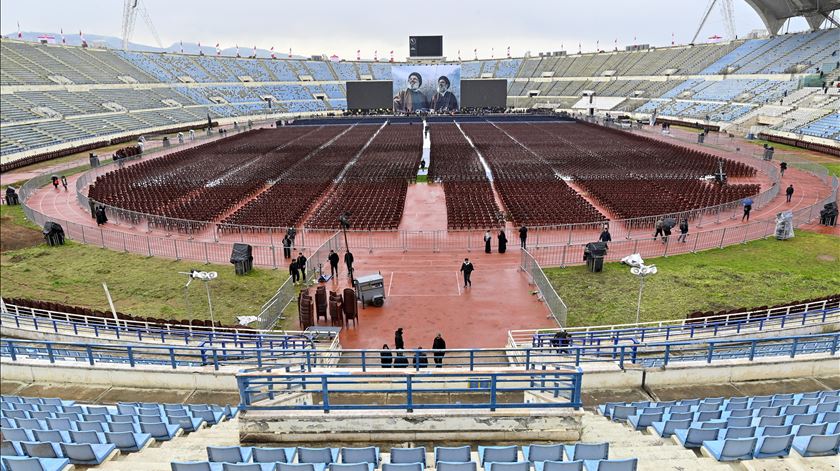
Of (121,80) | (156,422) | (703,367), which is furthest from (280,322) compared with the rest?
(121,80)

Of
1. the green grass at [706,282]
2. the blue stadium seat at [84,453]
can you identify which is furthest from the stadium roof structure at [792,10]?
the blue stadium seat at [84,453]

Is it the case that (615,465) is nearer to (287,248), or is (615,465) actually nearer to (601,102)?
(287,248)

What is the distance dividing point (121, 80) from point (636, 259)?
88.3 m

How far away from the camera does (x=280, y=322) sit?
16828 millimetres

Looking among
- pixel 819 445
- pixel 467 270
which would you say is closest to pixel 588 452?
pixel 819 445

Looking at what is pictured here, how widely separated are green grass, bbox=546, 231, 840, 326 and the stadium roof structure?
237 feet

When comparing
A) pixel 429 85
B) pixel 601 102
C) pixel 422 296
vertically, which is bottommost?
pixel 422 296

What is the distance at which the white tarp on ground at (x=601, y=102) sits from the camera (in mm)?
96312

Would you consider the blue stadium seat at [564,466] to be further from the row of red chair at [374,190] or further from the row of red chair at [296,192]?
the row of red chair at [296,192]

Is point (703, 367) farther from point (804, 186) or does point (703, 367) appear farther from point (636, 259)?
point (804, 186)

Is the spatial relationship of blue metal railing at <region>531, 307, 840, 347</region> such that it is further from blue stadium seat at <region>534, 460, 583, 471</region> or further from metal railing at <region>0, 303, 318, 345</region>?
metal railing at <region>0, 303, 318, 345</region>

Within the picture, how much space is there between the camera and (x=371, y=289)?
57.8 feet

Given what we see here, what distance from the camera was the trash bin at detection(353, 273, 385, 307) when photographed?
17.5 m

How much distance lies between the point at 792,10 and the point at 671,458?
328 ft
